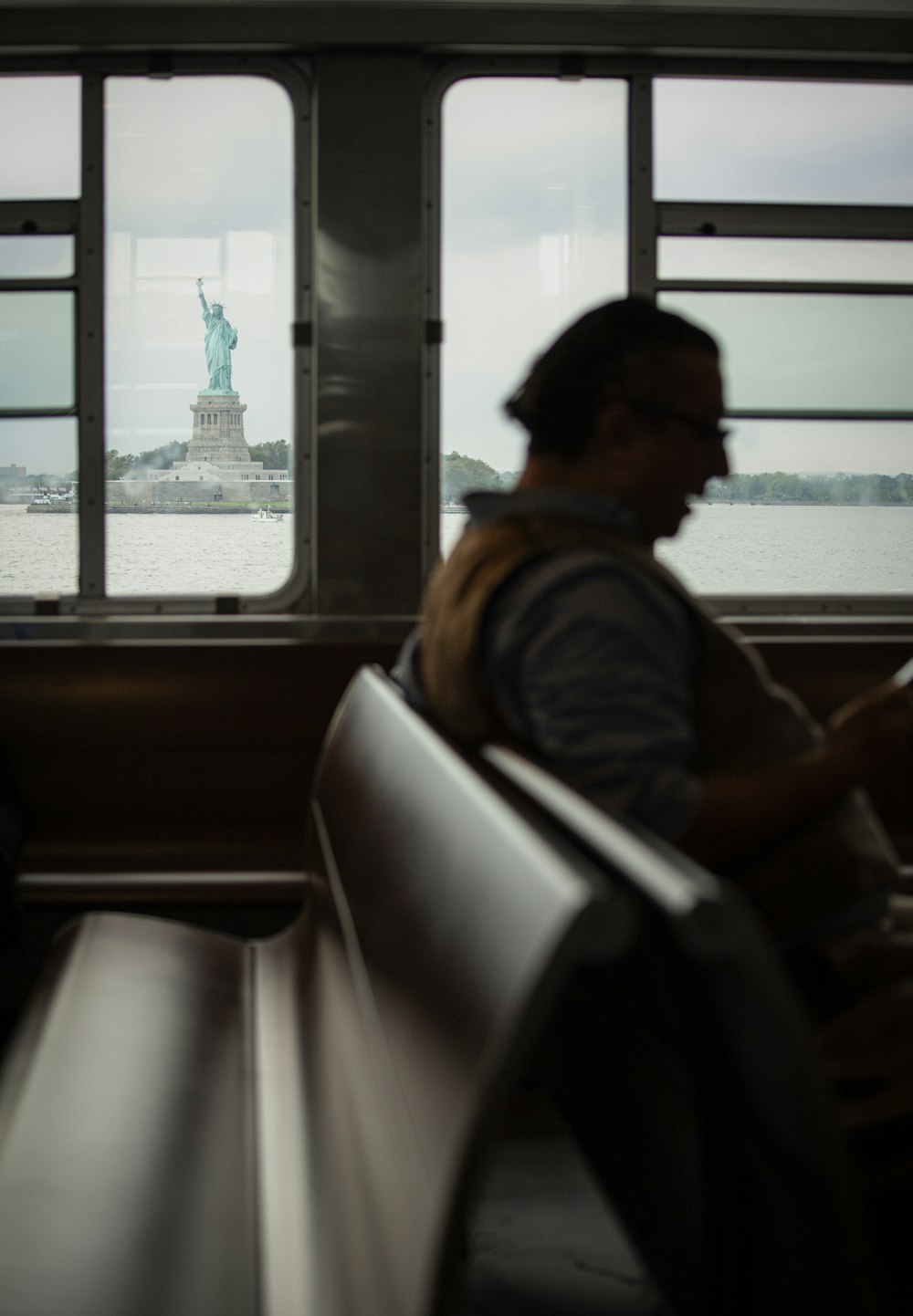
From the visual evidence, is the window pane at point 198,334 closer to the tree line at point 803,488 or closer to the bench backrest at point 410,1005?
the tree line at point 803,488

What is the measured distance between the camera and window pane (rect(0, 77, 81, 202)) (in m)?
3.40

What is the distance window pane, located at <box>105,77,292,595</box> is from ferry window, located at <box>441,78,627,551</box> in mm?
462

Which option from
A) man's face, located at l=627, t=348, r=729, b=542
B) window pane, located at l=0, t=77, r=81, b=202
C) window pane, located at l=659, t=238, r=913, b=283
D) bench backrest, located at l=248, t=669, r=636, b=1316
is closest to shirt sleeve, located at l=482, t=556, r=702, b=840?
bench backrest, located at l=248, t=669, r=636, b=1316

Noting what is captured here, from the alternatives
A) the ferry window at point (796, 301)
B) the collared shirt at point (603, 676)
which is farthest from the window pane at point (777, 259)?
the collared shirt at point (603, 676)

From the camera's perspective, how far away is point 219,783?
10.7 ft

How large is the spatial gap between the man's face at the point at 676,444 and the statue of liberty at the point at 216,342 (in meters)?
2.17

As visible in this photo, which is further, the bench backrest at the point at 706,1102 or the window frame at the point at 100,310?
the window frame at the point at 100,310

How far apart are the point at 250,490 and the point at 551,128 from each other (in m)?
1.30

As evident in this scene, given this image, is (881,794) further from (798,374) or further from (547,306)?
(547,306)

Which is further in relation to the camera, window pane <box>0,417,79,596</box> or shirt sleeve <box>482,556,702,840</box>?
window pane <box>0,417,79,596</box>

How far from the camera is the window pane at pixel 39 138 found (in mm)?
3396

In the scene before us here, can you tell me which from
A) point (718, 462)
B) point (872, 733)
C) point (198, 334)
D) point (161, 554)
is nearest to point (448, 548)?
point (161, 554)

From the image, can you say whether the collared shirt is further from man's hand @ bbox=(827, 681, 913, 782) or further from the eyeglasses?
the eyeglasses

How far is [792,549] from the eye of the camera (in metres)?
3.57
